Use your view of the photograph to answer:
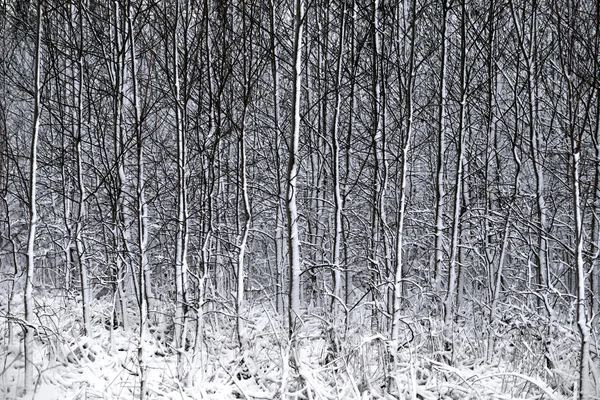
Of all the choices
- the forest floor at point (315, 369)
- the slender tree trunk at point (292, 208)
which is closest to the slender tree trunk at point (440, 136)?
the forest floor at point (315, 369)

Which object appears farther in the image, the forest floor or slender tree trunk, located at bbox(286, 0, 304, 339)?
slender tree trunk, located at bbox(286, 0, 304, 339)

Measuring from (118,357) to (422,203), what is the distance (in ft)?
28.4

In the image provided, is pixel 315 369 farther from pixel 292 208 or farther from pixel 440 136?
pixel 440 136

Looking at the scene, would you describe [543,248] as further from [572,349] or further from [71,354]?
[71,354]

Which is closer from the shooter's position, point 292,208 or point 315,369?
point 315,369

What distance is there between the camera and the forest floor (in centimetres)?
435

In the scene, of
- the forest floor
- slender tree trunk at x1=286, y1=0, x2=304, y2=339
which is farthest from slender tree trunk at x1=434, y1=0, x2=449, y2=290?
slender tree trunk at x1=286, y1=0, x2=304, y2=339

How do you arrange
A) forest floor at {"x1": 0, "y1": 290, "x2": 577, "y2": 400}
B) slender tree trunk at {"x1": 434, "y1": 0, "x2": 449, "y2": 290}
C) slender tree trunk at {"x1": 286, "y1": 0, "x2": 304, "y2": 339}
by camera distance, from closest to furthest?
forest floor at {"x1": 0, "y1": 290, "x2": 577, "y2": 400}, slender tree trunk at {"x1": 286, "y1": 0, "x2": 304, "y2": 339}, slender tree trunk at {"x1": 434, "y1": 0, "x2": 449, "y2": 290}

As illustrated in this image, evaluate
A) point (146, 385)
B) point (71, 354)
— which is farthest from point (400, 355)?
point (71, 354)

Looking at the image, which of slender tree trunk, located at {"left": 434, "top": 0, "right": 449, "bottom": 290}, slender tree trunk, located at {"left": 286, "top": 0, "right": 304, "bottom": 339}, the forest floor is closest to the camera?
the forest floor

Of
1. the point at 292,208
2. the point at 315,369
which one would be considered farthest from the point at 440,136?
the point at 315,369

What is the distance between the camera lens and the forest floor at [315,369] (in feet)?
14.3

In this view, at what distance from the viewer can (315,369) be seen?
4.43m

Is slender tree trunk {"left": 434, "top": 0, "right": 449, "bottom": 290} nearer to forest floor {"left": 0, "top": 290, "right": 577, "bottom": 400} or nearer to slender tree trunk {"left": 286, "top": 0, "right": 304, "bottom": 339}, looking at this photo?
forest floor {"left": 0, "top": 290, "right": 577, "bottom": 400}
